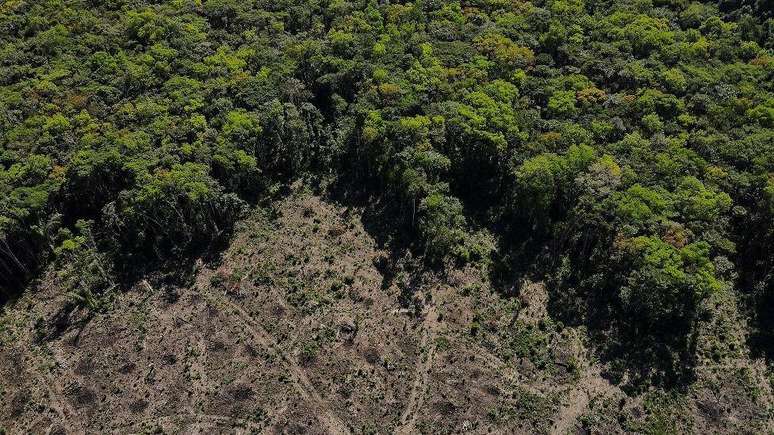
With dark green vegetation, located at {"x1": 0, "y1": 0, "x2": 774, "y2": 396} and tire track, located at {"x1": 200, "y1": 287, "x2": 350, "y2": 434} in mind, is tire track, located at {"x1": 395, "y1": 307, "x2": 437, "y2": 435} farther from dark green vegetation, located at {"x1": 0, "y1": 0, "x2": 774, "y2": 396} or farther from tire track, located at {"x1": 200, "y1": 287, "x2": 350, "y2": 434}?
dark green vegetation, located at {"x1": 0, "y1": 0, "x2": 774, "y2": 396}

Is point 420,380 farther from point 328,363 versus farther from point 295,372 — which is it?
point 295,372

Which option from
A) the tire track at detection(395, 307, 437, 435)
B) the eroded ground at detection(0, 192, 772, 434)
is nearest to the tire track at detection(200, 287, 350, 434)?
the eroded ground at detection(0, 192, 772, 434)

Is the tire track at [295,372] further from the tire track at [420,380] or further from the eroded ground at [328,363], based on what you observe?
the tire track at [420,380]

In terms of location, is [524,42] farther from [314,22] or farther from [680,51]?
[314,22]

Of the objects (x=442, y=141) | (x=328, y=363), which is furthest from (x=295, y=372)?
(x=442, y=141)

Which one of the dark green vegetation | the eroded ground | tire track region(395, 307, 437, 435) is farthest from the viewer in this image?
the dark green vegetation

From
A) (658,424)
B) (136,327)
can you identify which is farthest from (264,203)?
(658,424)
